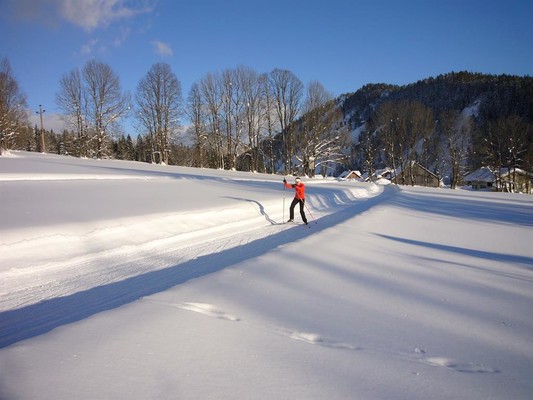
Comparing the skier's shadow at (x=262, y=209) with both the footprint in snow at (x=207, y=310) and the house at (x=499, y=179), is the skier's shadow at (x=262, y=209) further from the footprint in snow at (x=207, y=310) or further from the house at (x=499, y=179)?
the house at (x=499, y=179)

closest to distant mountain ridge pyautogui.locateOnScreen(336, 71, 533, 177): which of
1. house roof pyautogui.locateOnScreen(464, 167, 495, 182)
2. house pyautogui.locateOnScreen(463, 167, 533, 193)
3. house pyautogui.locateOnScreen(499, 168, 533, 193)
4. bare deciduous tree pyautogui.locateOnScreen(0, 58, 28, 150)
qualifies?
house roof pyautogui.locateOnScreen(464, 167, 495, 182)

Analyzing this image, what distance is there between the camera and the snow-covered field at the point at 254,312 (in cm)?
238

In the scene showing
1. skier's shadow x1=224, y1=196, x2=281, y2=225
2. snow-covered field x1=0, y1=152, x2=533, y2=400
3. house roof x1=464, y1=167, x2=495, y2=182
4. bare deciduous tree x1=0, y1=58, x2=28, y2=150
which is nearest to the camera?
snow-covered field x1=0, y1=152, x2=533, y2=400

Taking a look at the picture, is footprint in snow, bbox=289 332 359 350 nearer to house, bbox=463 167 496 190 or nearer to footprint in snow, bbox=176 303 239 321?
footprint in snow, bbox=176 303 239 321

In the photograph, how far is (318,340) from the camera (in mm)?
3070

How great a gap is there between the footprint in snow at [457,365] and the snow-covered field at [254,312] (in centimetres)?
2

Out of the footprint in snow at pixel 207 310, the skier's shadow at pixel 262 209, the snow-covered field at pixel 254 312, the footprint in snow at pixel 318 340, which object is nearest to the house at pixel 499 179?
the skier's shadow at pixel 262 209

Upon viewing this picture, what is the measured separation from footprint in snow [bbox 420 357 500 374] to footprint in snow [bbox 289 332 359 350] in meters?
0.67

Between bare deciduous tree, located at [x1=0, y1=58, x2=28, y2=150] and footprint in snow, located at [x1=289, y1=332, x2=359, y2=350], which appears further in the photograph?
bare deciduous tree, located at [x1=0, y1=58, x2=28, y2=150]

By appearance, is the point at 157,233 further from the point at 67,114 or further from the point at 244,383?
the point at 67,114

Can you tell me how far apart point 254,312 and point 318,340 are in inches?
35.7

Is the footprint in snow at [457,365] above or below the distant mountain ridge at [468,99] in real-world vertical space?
below

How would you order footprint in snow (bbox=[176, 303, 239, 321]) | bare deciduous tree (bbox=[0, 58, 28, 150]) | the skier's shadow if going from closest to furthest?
footprint in snow (bbox=[176, 303, 239, 321]) → the skier's shadow → bare deciduous tree (bbox=[0, 58, 28, 150])

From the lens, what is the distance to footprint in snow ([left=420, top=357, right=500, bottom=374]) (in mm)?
2611
